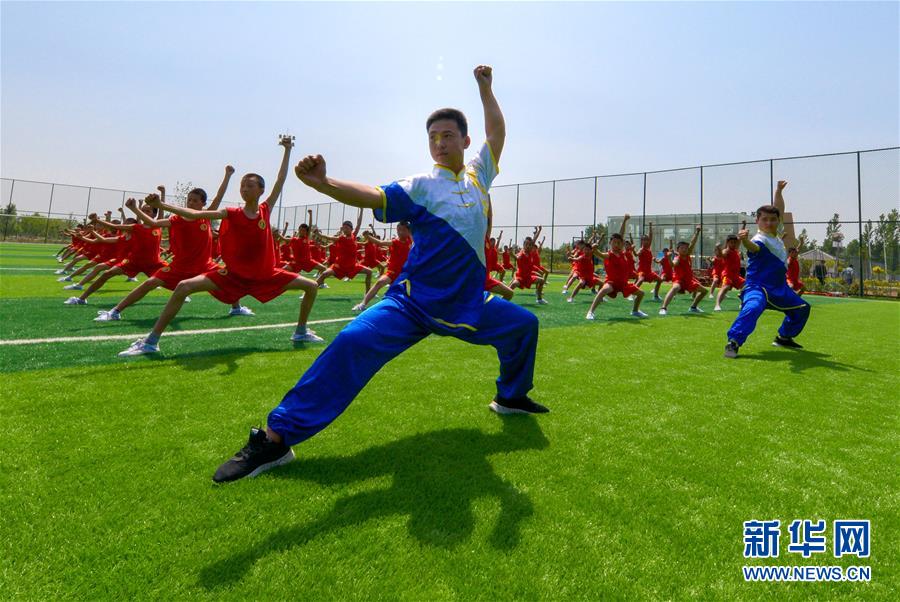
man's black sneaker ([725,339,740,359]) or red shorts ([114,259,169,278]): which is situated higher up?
red shorts ([114,259,169,278])

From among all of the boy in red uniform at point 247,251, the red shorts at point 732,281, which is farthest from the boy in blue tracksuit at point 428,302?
the red shorts at point 732,281

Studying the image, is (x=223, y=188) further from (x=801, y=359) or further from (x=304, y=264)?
(x=304, y=264)

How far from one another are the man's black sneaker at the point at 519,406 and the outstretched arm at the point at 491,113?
1.73 m

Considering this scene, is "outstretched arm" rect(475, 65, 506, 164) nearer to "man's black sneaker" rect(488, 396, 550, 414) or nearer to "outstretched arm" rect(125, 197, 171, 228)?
"man's black sneaker" rect(488, 396, 550, 414)

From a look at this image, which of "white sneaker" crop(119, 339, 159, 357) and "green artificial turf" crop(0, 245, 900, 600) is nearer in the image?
"green artificial turf" crop(0, 245, 900, 600)

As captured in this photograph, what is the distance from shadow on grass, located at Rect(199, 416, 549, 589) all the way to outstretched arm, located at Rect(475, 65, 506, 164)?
1.95 metres

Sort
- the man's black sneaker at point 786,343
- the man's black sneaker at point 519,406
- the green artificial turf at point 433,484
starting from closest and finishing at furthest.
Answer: the green artificial turf at point 433,484 < the man's black sneaker at point 519,406 < the man's black sneaker at point 786,343

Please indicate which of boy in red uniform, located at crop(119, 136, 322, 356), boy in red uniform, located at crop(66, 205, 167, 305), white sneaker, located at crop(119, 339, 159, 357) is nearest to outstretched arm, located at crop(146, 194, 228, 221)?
boy in red uniform, located at crop(119, 136, 322, 356)

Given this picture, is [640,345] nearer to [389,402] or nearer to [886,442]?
[886,442]

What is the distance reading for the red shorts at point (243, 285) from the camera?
551cm

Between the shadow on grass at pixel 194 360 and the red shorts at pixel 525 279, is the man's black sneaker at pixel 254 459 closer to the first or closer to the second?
the shadow on grass at pixel 194 360

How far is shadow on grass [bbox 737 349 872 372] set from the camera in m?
5.40

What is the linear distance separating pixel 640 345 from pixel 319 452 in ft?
16.9

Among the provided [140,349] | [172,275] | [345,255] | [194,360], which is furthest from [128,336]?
[345,255]
